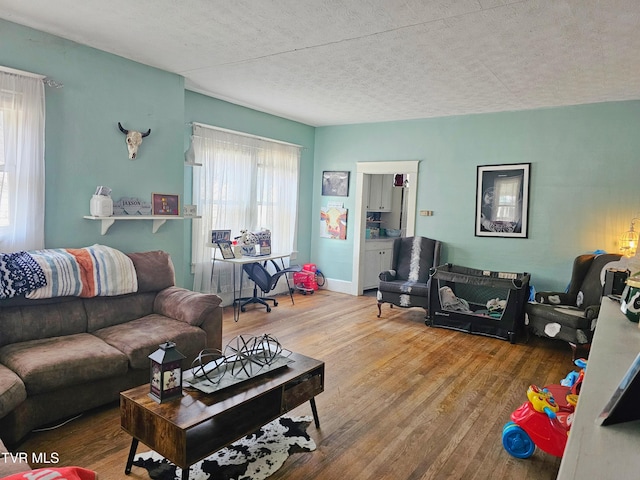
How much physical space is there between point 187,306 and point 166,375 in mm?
1410

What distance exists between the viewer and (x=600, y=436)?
797 millimetres

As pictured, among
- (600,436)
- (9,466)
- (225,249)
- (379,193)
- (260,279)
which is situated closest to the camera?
(600,436)

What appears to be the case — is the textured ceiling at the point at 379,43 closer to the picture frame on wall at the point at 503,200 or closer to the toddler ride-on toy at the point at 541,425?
the picture frame on wall at the point at 503,200

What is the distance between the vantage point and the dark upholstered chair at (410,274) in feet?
16.9

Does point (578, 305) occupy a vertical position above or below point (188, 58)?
below

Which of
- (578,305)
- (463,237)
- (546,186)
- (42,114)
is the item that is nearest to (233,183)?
(42,114)

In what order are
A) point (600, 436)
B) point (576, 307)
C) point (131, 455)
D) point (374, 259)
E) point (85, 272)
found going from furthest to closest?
point (374, 259) < point (576, 307) < point (85, 272) < point (131, 455) < point (600, 436)

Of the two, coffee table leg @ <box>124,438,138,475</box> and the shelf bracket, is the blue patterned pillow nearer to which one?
the shelf bracket

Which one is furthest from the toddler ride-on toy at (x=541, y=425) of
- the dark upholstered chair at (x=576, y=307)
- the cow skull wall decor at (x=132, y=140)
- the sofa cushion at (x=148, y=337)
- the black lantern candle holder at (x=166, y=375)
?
the cow skull wall decor at (x=132, y=140)

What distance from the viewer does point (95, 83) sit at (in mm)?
3580

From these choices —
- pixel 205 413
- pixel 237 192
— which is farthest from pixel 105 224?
pixel 205 413

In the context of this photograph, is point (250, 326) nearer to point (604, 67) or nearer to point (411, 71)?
point (411, 71)

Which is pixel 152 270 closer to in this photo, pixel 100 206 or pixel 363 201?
pixel 100 206

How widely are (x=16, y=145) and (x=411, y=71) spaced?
3272mm
